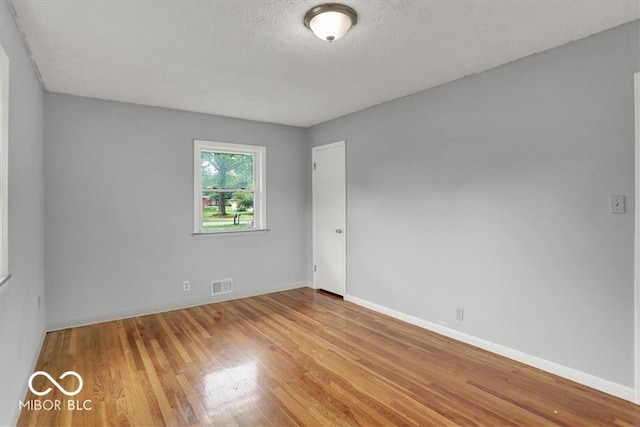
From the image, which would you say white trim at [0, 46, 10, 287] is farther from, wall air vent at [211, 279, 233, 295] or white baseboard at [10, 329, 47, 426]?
wall air vent at [211, 279, 233, 295]

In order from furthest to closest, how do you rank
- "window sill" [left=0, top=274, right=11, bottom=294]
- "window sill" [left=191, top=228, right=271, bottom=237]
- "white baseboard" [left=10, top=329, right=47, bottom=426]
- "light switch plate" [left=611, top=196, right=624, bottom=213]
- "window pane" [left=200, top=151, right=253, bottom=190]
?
"window pane" [left=200, top=151, right=253, bottom=190] < "window sill" [left=191, top=228, right=271, bottom=237] < "light switch plate" [left=611, top=196, right=624, bottom=213] < "white baseboard" [left=10, top=329, right=47, bottom=426] < "window sill" [left=0, top=274, right=11, bottom=294]

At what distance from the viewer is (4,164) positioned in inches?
76.3

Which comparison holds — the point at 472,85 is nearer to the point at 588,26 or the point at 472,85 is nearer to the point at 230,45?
the point at 588,26

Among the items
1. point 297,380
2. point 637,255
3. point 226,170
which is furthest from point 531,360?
point 226,170

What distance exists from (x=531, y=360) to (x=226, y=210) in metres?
3.82

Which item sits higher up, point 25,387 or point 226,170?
point 226,170

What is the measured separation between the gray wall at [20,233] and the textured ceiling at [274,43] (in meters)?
0.23

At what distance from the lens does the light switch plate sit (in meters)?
2.29

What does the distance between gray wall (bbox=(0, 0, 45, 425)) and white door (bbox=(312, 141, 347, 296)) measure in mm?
3265

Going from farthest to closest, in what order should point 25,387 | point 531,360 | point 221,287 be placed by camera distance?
point 221,287
point 531,360
point 25,387

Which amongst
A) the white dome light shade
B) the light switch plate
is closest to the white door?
the white dome light shade

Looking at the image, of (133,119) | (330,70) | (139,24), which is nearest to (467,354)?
(330,70)

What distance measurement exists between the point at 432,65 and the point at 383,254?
212 centimetres

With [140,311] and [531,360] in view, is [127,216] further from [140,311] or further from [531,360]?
[531,360]
